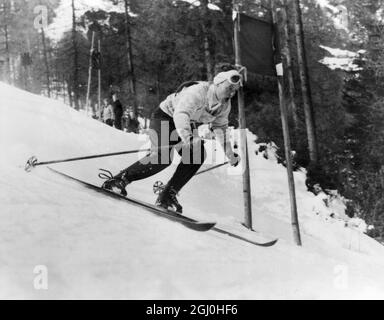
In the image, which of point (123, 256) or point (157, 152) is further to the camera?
point (157, 152)

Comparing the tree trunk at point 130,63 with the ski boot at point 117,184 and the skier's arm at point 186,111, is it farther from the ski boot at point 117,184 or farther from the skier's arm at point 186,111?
the skier's arm at point 186,111

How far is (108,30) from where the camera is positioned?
24594 millimetres

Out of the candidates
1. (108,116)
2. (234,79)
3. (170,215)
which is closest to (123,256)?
(170,215)

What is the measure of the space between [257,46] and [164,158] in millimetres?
2461

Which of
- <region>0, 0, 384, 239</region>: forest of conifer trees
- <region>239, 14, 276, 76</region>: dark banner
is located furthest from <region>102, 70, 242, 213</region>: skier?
<region>0, 0, 384, 239</region>: forest of conifer trees

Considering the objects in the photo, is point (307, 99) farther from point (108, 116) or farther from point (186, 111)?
point (186, 111)

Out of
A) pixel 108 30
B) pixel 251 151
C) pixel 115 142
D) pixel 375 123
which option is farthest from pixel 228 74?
pixel 108 30

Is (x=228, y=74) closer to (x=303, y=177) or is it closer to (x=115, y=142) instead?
(x=115, y=142)

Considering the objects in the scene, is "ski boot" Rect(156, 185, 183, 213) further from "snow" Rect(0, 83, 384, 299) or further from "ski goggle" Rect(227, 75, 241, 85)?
"ski goggle" Rect(227, 75, 241, 85)

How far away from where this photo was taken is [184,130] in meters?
4.30

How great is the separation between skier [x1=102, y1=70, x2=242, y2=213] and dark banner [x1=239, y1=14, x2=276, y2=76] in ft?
4.66
